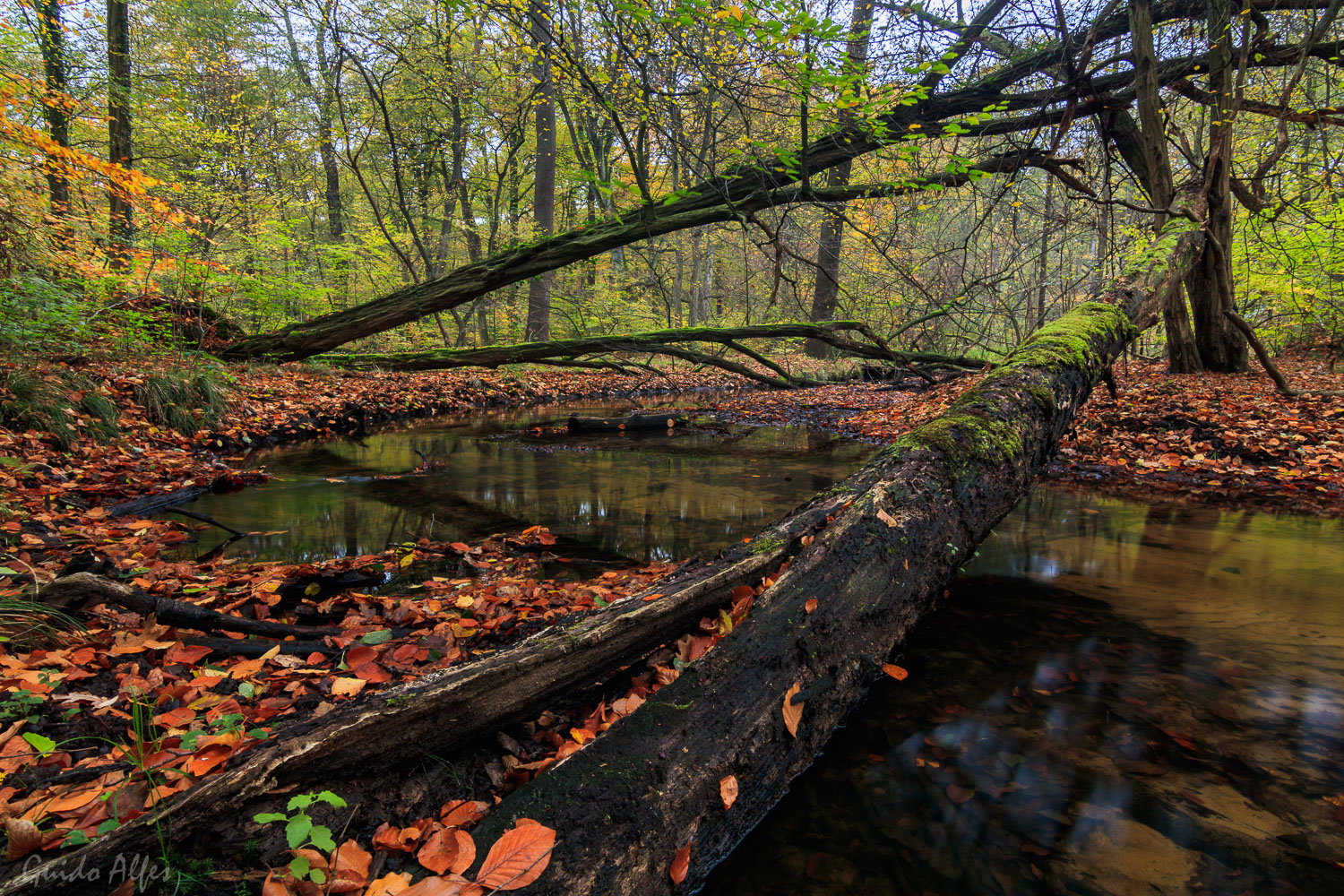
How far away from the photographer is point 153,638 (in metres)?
2.32

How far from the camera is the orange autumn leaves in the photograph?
3.67 feet

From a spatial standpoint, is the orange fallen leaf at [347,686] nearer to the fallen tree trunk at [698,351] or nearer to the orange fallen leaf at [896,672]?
the orange fallen leaf at [896,672]

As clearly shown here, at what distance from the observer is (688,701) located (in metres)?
1.62

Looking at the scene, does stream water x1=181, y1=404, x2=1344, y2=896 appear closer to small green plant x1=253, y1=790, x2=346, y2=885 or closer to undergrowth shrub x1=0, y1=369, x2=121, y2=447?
small green plant x1=253, y1=790, x2=346, y2=885

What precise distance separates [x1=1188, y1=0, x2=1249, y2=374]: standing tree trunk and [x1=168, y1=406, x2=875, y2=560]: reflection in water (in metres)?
4.78

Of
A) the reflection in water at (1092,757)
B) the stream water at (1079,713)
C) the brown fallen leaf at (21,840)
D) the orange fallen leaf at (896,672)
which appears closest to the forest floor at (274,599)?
the brown fallen leaf at (21,840)

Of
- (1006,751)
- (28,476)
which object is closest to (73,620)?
(28,476)

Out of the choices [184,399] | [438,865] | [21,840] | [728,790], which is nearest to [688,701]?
[728,790]

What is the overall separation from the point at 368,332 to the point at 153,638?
8.64 metres

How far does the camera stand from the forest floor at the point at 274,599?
141cm

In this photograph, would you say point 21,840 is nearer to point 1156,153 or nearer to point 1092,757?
point 1092,757

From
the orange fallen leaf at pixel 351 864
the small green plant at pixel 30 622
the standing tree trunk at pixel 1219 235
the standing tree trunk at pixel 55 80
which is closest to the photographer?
the orange fallen leaf at pixel 351 864

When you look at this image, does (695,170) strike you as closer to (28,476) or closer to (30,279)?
(28,476)

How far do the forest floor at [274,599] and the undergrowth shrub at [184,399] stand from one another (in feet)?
0.38
